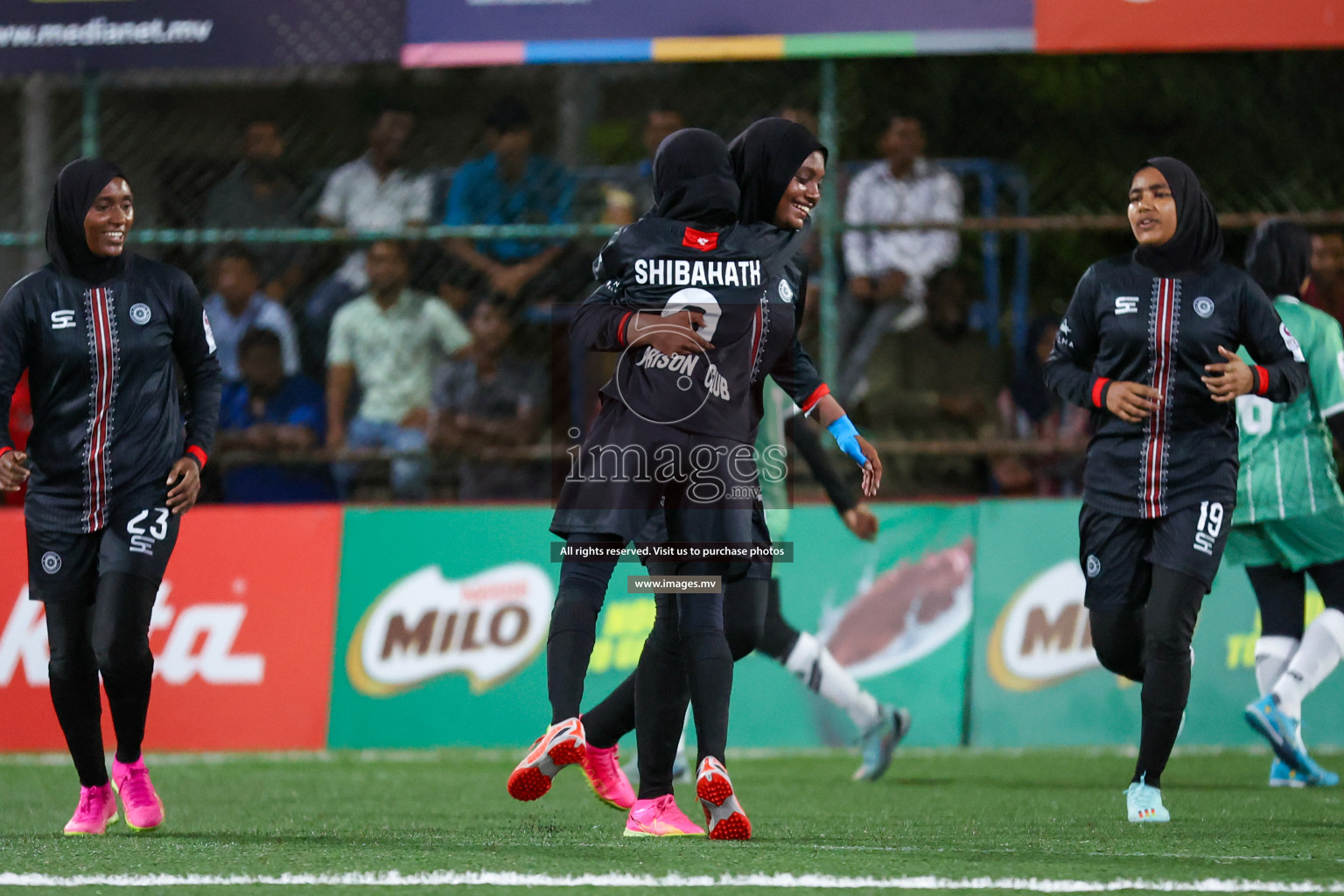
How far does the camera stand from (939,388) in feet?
31.0

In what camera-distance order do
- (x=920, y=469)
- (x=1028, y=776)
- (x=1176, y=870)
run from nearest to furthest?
(x=1176, y=870) < (x=1028, y=776) < (x=920, y=469)

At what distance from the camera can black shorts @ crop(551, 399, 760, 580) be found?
4.89m

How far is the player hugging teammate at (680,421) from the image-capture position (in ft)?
16.0

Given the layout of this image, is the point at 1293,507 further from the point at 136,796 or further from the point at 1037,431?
the point at 136,796

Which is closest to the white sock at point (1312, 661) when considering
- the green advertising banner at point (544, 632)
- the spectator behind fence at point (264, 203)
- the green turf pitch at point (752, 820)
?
the green turf pitch at point (752, 820)

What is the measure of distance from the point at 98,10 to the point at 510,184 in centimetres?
232

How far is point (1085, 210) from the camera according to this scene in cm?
942

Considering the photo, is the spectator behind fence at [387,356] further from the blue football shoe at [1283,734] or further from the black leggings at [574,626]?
the black leggings at [574,626]

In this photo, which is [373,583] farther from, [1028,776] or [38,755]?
[1028,776]

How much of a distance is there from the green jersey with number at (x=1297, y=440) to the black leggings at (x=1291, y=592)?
0.87 ft

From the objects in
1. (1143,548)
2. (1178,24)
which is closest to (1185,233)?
(1143,548)

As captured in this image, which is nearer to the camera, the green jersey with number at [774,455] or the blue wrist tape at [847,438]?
the blue wrist tape at [847,438]

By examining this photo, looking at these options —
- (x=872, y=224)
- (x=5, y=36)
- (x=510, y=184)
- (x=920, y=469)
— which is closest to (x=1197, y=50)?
(x=872, y=224)

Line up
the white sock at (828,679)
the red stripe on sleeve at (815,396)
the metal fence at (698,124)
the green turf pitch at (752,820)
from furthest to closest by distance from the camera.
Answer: the metal fence at (698,124)
the white sock at (828,679)
the red stripe on sleeve at (815,396)
the green turf pitch at (752,820)
